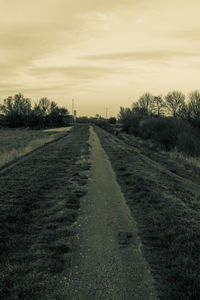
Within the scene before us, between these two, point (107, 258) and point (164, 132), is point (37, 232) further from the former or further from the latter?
point (164, 132)

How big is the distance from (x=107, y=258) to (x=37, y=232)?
6.51ft

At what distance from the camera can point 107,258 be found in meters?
4.61

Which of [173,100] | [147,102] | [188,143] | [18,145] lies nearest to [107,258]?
[188,143]

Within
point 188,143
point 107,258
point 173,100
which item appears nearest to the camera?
point 107,258

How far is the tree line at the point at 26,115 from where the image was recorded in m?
88.9

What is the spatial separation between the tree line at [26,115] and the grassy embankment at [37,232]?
8178cm

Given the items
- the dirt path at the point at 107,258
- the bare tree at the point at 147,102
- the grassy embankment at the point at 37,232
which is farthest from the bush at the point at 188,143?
the bare tree at the point at 147,102

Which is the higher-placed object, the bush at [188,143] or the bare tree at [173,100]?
the bare tree at [173,100]

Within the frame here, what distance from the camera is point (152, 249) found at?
503 centimetres

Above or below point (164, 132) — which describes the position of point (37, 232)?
below

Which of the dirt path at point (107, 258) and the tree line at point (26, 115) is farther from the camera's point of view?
the tree line at point (26, 115)

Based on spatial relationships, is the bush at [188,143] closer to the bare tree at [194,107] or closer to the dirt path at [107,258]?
the bare tree at [194,107]

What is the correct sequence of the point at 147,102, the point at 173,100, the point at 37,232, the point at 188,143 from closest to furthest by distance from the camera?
the point at 37,232, the point at 188,143, the point at 173,100, the point at 147,102

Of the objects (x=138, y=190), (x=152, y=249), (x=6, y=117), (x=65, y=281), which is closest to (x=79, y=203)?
(x=138, y=190)
